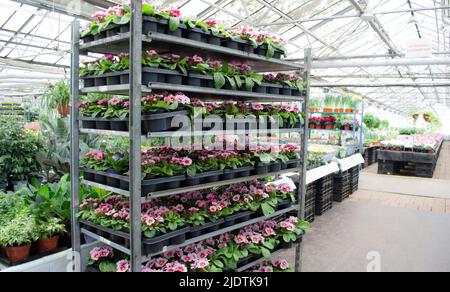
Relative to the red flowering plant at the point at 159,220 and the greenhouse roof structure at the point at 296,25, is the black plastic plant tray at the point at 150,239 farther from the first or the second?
the greenhouse roof structure at the point at 296,25

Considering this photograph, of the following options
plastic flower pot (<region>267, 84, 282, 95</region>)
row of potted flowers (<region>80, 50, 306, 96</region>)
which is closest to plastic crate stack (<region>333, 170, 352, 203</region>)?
plastic flower pot (<region>267, 84, 282, 95</region>)

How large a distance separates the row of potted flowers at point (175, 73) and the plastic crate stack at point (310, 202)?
2.65 m

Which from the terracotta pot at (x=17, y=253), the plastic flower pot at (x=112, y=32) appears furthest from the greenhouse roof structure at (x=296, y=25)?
the terracotta pot at (x=17, y=253)

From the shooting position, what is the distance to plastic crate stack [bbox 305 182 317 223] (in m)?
5.18

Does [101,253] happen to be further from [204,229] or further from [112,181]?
[204,229]

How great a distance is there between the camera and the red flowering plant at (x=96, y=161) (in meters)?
2.51

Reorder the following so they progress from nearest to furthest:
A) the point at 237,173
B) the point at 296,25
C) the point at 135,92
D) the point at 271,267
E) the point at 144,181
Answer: the point at 135,92
the point at 144,181
the point at 237,173
the point at 271,267
the point at 296,25

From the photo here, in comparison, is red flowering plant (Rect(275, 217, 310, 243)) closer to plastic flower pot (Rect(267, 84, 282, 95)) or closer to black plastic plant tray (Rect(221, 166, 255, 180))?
black plastic plant tray (Rect(221, 166, 255, 180))

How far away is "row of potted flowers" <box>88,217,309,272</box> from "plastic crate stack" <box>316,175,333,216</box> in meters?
2.27

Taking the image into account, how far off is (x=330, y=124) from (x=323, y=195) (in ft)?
10.1

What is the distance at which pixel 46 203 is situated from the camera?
2969 mm

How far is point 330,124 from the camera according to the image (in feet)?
27.5

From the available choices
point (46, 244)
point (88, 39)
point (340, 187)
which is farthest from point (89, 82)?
point (340, 187)
